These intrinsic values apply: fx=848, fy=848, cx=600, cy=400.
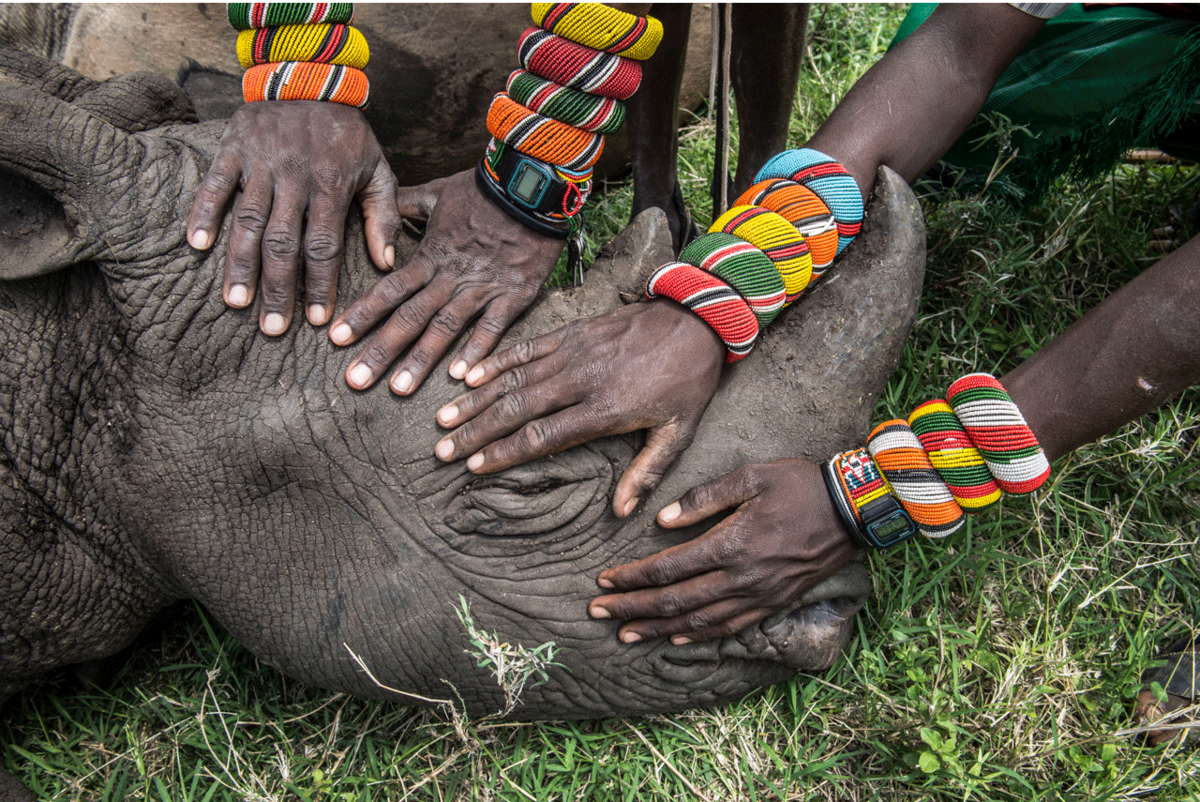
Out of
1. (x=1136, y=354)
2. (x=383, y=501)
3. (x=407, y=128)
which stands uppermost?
(x=1136, y=354)

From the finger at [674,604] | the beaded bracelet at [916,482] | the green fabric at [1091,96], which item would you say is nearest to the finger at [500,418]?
the finger at [674,604]

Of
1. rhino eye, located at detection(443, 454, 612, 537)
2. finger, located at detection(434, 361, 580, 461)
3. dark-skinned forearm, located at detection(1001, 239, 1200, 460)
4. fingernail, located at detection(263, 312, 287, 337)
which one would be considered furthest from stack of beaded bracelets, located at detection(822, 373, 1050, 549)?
fingernail, located at detection(263, 312, 287, 337)

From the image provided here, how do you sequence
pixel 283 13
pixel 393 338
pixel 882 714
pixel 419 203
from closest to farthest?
pixel 393 338 → pixel 283 13 → pixel 419 203 → pixel 882 714

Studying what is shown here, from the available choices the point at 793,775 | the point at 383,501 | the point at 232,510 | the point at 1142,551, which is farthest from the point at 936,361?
the point at 232,510

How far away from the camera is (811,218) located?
1925 mm

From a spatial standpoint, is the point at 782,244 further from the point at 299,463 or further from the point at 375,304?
the point at 299,463

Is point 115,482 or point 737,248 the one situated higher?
point 737,248

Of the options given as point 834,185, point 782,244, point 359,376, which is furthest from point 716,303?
point 359,376

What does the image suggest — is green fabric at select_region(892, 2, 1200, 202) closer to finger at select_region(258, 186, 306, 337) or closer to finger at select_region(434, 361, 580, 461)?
finger at select_region(434, 361, 580, 461)

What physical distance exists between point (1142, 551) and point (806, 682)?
1115 mm

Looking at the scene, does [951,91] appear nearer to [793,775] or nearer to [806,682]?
[806,682]

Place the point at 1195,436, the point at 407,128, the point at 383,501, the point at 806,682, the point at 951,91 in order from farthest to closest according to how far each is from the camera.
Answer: the point at 407,128 < the point at 1195,436 < the point at 951,91 < the point at 806,682 < the point at 383,501

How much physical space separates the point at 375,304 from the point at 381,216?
234mm

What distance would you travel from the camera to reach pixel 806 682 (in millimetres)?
2131
